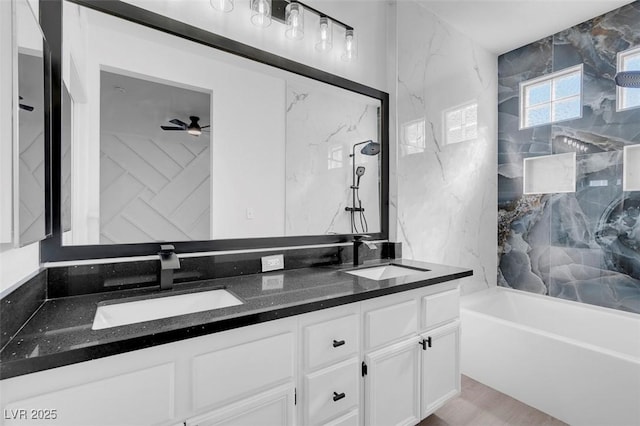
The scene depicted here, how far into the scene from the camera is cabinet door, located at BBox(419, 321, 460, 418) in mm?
1699

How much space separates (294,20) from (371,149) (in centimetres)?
95

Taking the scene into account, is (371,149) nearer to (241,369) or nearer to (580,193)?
(241,369)

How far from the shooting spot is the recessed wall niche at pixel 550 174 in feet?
9.61

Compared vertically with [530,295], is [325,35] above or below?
above

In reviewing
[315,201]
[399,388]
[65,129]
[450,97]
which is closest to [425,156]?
[450,97]

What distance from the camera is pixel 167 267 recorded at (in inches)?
54.0

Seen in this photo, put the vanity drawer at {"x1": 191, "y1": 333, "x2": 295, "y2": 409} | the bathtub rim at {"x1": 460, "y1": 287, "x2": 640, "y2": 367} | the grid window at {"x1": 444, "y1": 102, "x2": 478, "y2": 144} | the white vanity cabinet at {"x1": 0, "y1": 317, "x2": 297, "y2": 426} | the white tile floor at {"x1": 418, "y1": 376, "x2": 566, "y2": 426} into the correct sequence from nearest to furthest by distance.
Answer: the white vanity cabinet at {"x1": 0, "y1": 317, "x2": 297, "y2": 426}
the vanity drawer at {"x1": 191, "y1": 333, "x2": 295, "y2": 409}
the bathtub rim at {"x1": 460, "y1": 287, "x2": 640, "y2": 367}
the white tile floor at {"x1": 418, "y1": 376, "x2": 566, "y2": 426}
the grid window at {"x1": 444, "y1": 102, "x2": 478, "y2": 144}

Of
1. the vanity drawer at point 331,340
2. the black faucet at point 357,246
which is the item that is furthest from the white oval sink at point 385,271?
the vanity drawer at point 331,340

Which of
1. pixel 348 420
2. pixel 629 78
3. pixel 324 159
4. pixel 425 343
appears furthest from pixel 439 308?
pixel 629 78

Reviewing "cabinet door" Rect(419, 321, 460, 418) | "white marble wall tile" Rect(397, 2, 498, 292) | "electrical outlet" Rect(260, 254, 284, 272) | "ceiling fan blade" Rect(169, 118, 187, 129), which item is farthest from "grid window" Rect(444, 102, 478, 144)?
"ceiling fan blade" Rect(169, 118, 187, 129)

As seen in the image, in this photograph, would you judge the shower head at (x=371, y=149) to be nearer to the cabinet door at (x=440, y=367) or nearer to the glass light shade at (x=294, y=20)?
the glass light shade at (x=294, y=20)

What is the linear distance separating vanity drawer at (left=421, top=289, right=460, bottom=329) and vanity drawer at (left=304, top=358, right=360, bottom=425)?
0.50m

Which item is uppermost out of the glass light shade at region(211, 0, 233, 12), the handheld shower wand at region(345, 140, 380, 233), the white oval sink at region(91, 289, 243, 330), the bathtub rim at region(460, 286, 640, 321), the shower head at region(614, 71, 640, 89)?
the glass light shade at region(211, 0, 233, 12)

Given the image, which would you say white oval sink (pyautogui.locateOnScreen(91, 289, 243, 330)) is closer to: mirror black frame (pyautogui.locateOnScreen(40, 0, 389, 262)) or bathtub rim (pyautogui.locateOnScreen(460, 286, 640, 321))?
mirror black frame (pyautogui.locateOnScreen(40, 0, 389, 262))
